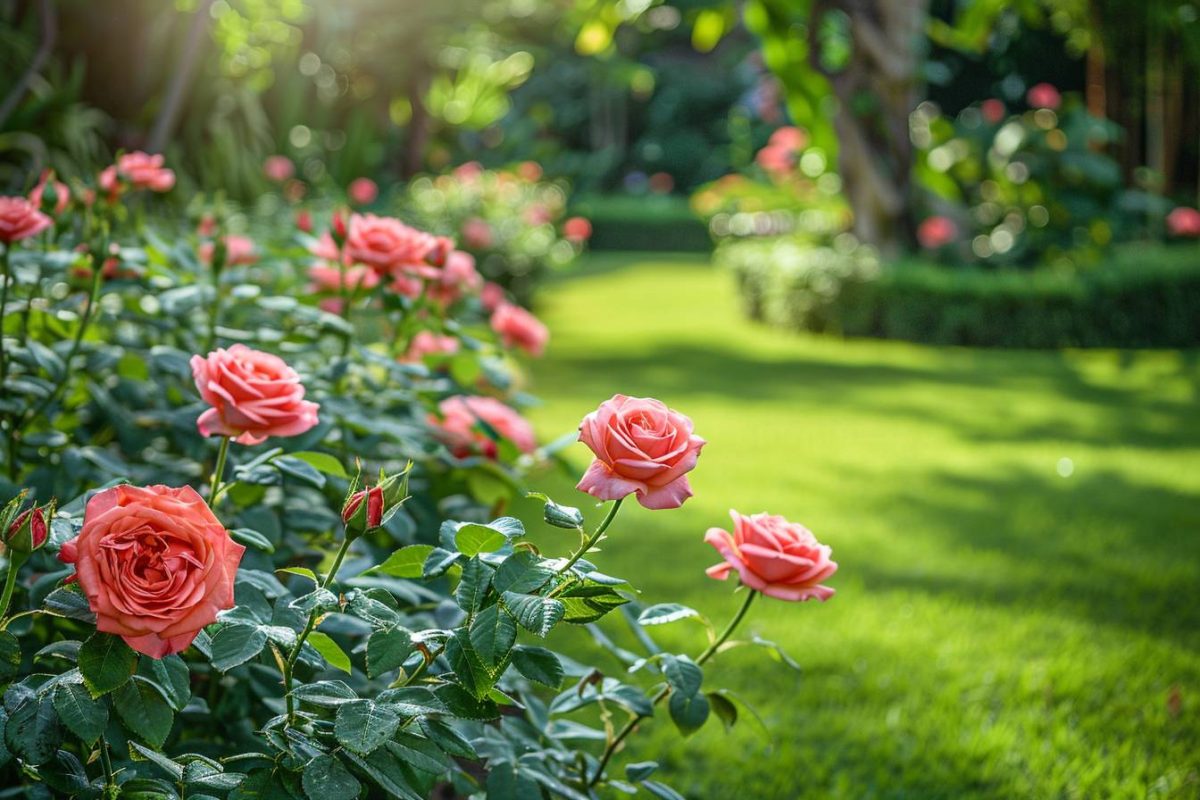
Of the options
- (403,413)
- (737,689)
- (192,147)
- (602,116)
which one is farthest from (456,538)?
(602,116)

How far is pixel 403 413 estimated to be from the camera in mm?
2193

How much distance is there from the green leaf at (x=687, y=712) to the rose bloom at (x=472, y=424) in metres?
0.87

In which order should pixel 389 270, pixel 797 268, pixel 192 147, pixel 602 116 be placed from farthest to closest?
pixel 602 116 → pixel 797 268 → pixel 192 147 → pixel 389 270

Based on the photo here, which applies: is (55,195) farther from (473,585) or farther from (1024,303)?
(1024,303)

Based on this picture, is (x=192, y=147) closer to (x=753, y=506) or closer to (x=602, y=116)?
(x=753, y=506)

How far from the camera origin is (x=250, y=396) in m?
1.25

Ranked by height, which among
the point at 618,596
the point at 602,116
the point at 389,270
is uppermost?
the point at 389,270

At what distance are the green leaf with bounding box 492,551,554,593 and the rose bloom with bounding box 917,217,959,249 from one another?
27.4 feet

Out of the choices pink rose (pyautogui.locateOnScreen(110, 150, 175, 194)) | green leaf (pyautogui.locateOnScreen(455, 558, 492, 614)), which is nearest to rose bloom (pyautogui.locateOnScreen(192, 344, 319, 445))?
green leaf (pyautogui.locateOnScreen(455, 558, 492, 614))

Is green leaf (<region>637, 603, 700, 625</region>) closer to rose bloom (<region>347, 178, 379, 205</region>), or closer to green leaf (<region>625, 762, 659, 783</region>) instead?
green leaf (<region>625, 762, 659, 783</region>)

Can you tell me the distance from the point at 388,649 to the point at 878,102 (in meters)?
8.38

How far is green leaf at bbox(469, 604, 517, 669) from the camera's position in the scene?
3.65ft

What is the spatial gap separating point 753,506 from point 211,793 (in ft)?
10.2

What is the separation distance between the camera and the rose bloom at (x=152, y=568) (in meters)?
0.98
